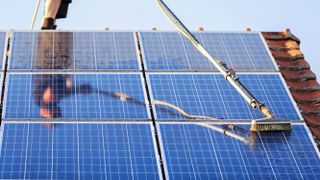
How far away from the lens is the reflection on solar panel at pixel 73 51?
81.1ft

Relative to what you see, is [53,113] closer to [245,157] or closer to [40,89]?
[40,89]

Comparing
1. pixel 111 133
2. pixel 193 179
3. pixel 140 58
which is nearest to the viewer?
pixel 193 179

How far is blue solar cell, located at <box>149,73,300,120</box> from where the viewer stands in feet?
76.6

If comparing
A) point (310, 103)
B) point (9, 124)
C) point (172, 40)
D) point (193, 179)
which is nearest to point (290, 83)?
point (310, 103)

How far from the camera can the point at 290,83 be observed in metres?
25.5

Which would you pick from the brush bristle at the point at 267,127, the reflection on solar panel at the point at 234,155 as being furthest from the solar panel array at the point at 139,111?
the brush bristle at the point at 267,127

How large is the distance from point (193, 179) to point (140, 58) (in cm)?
581

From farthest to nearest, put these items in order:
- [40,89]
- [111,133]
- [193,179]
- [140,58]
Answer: [140,58]
[40,89]
[111,133]
[193,179]

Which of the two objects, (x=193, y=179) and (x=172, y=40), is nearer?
(x=193, y=179)

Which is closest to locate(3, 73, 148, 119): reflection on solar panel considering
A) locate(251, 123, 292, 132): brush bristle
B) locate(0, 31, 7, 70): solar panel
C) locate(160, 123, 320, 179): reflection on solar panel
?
locate(0, 31, 7, 70): solar panel

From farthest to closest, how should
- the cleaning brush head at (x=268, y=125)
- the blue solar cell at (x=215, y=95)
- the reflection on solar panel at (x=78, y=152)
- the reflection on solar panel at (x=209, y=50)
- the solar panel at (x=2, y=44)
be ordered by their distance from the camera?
the reflection on solar panel at (x=209, y=50) < the solar panel at (x=2, y=44) < the blue solar cell at (x=215, y=95) < the cleaning brush head at (x=268, y=125) < the reflection on solar panel at (x=78, y=152)

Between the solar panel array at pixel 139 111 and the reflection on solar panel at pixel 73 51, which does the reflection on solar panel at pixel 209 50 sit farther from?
the reflection on solar panel at pixel 73 51

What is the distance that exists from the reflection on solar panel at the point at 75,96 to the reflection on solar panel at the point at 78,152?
51 centimetres

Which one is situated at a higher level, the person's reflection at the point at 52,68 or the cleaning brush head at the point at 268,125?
the person's reflection at the point at 52,68
